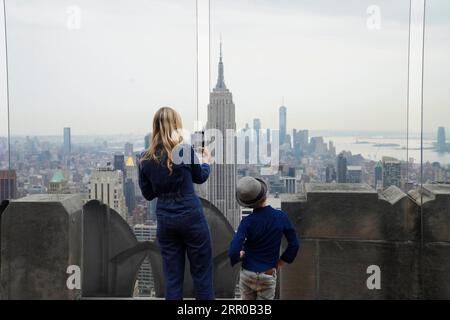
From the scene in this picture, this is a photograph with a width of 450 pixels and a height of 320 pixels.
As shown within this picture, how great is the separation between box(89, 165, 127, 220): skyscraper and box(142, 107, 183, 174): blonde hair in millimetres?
816

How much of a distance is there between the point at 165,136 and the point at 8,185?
4.84ft

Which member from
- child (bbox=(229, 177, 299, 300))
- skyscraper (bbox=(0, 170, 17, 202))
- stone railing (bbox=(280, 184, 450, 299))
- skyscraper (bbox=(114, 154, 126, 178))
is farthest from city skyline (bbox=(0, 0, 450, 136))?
child (bbox=(229, 177, 299, 300))

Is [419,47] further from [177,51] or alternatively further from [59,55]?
[59,55]

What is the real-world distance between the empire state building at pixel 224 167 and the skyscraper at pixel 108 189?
2.16 ft

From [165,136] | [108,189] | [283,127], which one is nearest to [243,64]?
[283,127]

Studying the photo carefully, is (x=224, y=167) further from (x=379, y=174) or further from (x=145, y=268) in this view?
(x=379, y=174)

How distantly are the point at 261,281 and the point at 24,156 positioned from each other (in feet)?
6.75

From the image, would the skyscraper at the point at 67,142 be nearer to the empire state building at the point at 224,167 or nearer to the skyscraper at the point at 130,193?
the skyscraper at the point at 130,193

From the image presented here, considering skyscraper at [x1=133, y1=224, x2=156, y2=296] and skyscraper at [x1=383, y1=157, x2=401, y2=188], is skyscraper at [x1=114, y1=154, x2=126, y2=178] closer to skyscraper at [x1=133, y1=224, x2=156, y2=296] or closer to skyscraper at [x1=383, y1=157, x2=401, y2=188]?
skyscraper at [x1=133, y1=224, x2=156, y2=296]

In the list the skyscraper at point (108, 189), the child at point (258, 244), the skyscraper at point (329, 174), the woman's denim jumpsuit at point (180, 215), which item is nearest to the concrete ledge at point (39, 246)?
the skyscraper at point (108, 189)

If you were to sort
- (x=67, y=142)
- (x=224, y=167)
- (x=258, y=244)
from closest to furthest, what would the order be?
1. (x=258, y=244)
2. (x=224, y=167)
3. (x=67, y=142)

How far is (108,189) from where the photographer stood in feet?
16.5

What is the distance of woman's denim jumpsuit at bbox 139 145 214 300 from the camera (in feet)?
13.9
